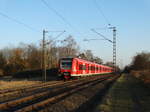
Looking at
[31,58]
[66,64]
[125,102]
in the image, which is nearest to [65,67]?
[66,64]

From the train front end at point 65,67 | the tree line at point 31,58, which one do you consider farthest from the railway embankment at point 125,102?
the tree line at point 31,58

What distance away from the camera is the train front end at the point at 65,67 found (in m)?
31.0

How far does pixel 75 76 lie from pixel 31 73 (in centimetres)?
1922

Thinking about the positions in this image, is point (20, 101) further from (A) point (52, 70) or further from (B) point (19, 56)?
(B) point (19, 56)

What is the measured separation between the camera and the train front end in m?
31.0

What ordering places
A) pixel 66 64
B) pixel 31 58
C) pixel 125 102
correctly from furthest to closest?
pixel 31 58 < pixel 66 64 < pixel 125 102

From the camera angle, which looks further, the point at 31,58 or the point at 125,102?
the point at 31,58

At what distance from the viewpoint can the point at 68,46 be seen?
7269cm

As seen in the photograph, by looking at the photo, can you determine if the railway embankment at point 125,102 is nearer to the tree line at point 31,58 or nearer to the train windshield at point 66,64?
the train windshield at point 66,64

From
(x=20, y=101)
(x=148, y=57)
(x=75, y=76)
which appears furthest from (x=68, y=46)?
(x=20, y=101)

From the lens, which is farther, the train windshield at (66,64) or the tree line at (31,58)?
the tree line at (31,58)

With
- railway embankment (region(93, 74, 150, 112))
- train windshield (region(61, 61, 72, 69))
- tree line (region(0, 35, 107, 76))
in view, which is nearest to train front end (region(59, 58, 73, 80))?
train windshield (region(61, 61, 72, 69))

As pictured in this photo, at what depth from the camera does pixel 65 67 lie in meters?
31.3

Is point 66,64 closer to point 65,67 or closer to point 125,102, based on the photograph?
point 65,67
